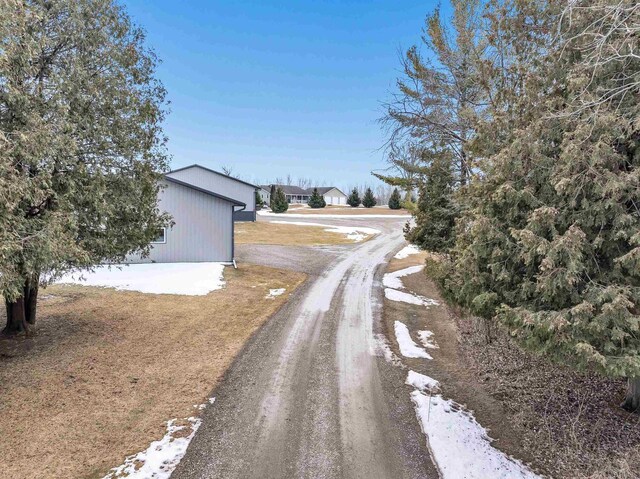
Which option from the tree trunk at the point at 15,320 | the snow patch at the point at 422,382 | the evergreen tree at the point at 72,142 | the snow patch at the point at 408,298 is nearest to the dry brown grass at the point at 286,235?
the snow patch at the point at 408,298

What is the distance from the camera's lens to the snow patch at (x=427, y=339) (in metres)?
9.02

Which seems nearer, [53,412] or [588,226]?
[588,226]

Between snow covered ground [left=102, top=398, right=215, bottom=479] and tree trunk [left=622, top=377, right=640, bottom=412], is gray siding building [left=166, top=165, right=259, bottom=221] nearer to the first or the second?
snow covered ground [left=102, top=398, right=215, bottom=479]

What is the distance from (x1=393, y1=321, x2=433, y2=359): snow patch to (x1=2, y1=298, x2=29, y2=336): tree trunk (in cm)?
926

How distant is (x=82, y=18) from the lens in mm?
6953

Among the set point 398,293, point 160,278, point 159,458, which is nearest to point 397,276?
point 398,293

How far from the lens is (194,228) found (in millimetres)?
17812

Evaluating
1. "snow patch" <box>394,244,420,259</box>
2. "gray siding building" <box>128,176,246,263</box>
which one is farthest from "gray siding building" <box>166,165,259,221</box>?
"snow patch" <box>394,244,420,259</box>

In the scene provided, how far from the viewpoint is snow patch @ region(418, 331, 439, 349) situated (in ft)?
29.6

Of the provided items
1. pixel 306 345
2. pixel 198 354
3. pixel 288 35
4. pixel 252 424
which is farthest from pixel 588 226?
pixel 288 35

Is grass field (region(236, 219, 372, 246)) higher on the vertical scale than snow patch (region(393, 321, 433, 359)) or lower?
higher

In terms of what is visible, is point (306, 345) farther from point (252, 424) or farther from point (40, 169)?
point (40, 169)

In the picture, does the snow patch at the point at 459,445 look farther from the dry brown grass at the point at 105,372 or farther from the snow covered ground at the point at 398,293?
the snow covered ground at the point at 398,293

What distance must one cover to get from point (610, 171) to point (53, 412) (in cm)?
849
